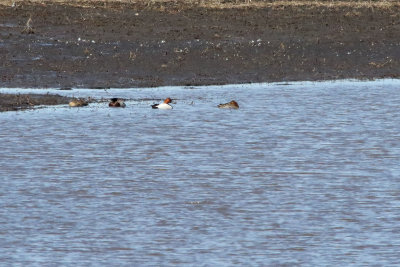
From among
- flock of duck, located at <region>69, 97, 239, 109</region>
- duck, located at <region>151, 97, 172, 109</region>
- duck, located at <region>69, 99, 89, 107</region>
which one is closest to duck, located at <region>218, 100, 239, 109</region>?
flock of duck, located at <region>69, 97, 239, 109</region>

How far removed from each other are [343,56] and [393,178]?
1414 centimetres

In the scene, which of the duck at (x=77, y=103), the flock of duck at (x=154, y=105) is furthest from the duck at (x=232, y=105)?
the duck at (x=77, y=103)

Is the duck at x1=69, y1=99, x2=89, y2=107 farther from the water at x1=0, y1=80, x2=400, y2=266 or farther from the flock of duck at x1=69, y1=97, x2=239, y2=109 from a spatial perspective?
the water at x1=0, y1=80, x2=400, y2=266

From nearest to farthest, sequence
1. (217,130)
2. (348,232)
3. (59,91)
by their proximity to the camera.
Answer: (348,232)
(217,130)
(59,91)

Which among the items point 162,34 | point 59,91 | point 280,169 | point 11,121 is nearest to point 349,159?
point 280,169

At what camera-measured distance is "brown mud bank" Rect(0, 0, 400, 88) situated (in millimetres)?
23094

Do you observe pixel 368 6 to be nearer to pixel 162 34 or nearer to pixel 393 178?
pixel 162 34

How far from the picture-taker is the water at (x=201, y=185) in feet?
28.1

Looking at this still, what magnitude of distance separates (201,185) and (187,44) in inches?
583

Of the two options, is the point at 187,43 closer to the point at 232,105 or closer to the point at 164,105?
the point at 232,105

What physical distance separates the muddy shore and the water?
11.3ft

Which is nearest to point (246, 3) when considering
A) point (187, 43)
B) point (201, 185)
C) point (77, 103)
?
point (187, 43)

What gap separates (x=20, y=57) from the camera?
78.2 ft

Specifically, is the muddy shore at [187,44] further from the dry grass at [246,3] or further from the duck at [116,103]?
the duck at [116,103]
